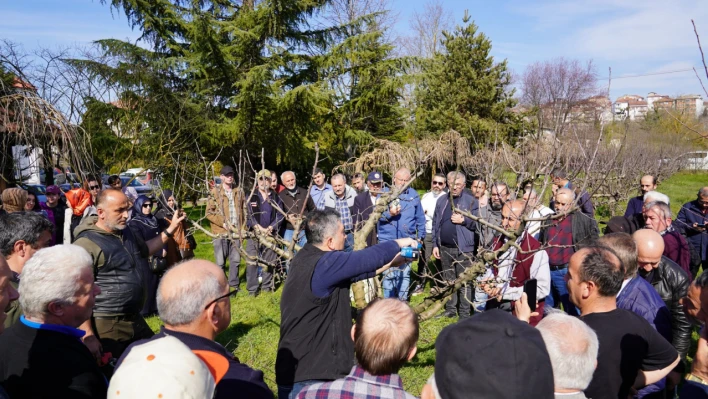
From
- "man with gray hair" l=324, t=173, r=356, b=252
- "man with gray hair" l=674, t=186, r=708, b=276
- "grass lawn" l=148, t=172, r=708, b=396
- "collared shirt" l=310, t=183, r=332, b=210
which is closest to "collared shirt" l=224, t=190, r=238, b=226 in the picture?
"grass lawn" l=148, t=172, r=708, b=396

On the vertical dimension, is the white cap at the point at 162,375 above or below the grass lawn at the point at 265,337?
above

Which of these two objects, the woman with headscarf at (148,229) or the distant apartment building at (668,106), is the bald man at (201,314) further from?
the woman with headscarf at (148,229)

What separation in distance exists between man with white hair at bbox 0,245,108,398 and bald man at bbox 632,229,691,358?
3823mm

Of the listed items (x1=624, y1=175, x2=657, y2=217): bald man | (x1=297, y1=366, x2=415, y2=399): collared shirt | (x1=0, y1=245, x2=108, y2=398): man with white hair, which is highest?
(x1=0, y1=245, x2=108, y2=398): man with white hair

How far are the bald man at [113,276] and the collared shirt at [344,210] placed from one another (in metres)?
3.93

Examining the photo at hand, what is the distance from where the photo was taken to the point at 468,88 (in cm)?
2614

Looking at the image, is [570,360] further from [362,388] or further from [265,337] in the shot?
[265,337]

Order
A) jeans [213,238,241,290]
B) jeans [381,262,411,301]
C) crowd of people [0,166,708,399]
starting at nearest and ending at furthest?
crowd of people [0,166,708,399], jeans [381,262,411,301], jeans [213,238,241,290]

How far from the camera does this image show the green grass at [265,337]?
16.0ft

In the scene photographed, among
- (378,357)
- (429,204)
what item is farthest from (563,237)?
(378,357)

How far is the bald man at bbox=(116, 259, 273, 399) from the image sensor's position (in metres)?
1.98

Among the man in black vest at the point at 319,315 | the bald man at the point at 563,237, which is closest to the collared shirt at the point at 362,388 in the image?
the man in black vest at the point at 319,315

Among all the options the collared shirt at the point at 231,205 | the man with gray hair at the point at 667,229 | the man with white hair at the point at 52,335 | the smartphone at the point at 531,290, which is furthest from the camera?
the collared shirt at the point at 231,205

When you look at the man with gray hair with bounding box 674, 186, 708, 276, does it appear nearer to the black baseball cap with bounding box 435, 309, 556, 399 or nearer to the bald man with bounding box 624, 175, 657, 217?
the bald man with bounding box 624, 175, 657, 217
